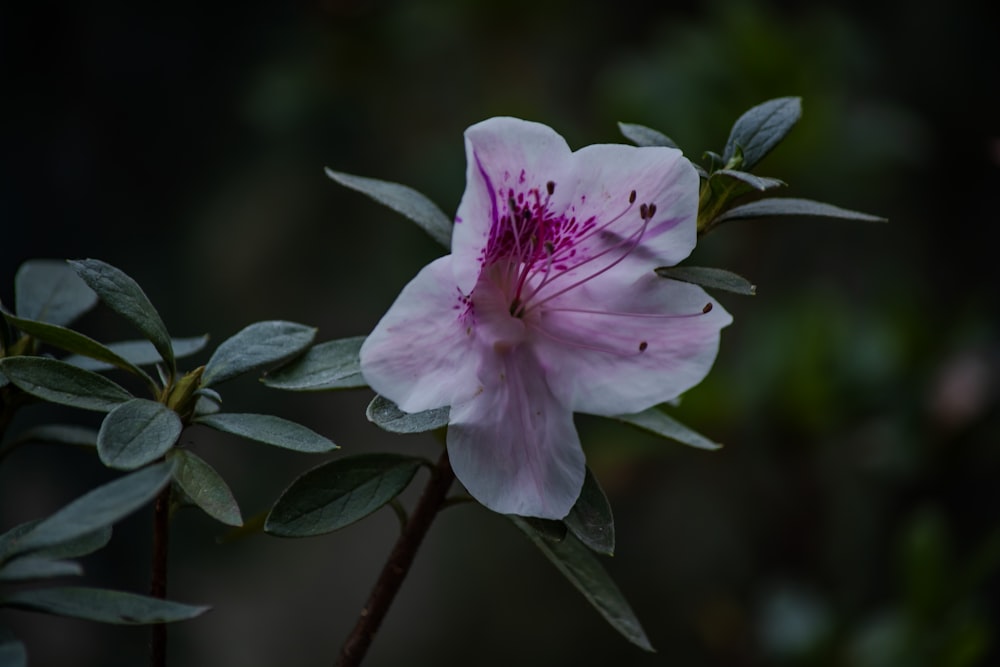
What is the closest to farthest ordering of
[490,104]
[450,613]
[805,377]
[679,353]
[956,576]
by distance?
[679,353]
[956,576]
[805,377]
[490,104]
[450,613]

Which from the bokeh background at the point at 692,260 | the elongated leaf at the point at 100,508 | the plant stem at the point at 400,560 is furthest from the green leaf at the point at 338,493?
the bokeh background at the point at 692,260

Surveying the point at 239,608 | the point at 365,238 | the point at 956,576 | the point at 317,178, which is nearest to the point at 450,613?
the point at 239,608

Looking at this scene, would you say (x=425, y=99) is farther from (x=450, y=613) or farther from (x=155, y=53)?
(x=450, y=613)

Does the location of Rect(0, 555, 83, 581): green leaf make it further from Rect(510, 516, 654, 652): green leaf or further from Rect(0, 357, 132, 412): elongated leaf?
Rect(510, 516, 654, 652): green leaf

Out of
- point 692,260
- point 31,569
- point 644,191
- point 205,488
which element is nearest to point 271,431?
point 205,488

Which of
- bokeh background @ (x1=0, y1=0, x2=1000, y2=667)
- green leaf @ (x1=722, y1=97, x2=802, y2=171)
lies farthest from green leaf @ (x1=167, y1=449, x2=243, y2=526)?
bokeh background @ (x1=0, y1=0, x2=1000, y2=667)

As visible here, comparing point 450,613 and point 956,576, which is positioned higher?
point 956,576
